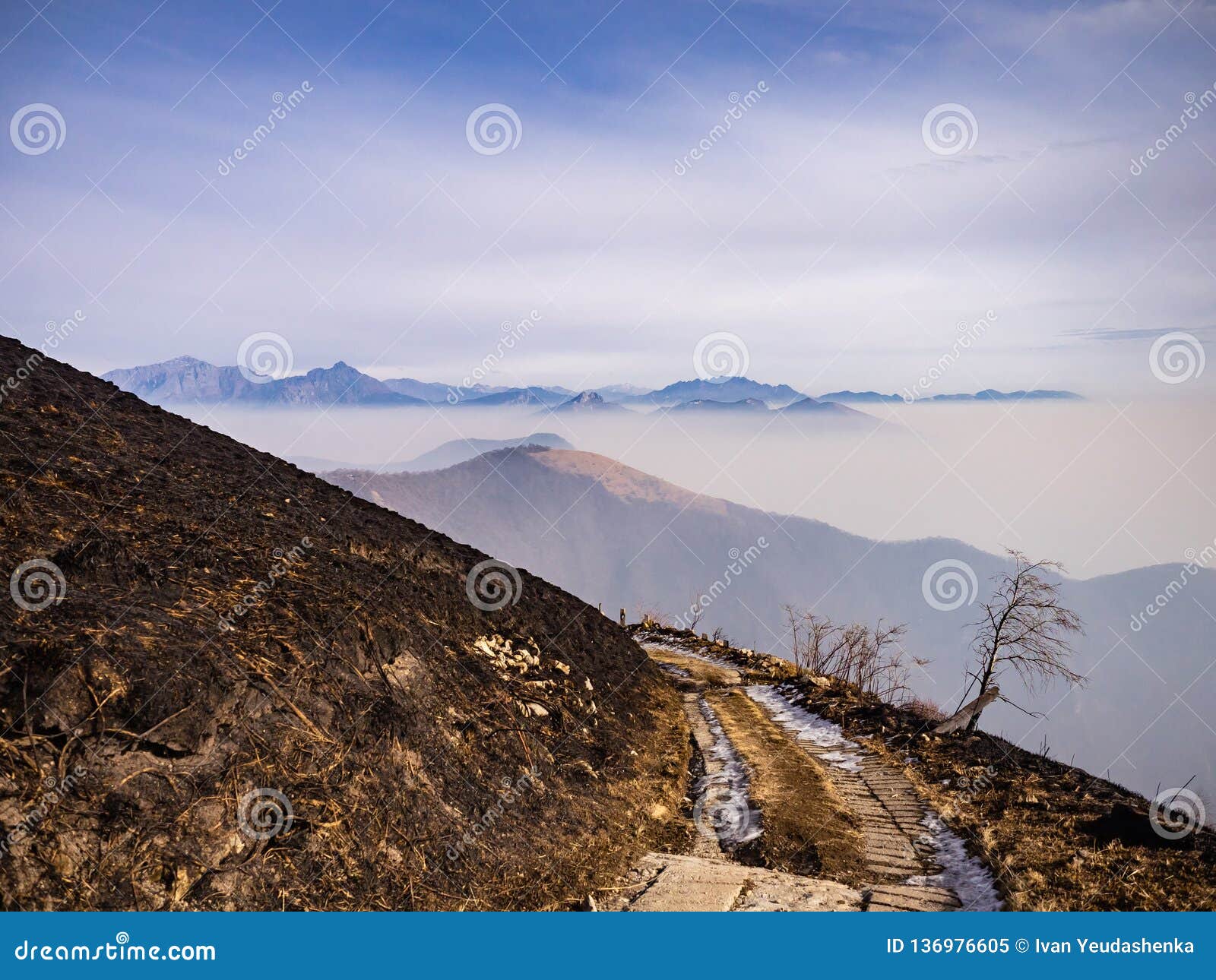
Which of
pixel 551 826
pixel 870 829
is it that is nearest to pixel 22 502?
pixel 551 826

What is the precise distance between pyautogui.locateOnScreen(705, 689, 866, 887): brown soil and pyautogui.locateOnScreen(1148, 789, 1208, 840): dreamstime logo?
3.04 m

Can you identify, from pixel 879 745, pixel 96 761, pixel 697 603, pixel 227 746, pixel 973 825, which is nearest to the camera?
pixel 96 761

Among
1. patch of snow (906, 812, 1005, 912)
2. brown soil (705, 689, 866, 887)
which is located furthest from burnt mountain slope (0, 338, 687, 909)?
patch of snow (906, 812, 1005, 912)

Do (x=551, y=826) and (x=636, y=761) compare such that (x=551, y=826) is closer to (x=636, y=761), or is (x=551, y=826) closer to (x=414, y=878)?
(x=414, y=878)

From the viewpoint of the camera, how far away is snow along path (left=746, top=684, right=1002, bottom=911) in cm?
757

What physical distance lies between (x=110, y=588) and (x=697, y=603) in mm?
18747

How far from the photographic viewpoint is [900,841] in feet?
30.4

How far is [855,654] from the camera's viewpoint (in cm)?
2200

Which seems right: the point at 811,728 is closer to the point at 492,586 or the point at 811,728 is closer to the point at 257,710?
the point at 492,586

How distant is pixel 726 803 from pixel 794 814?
1.03m
